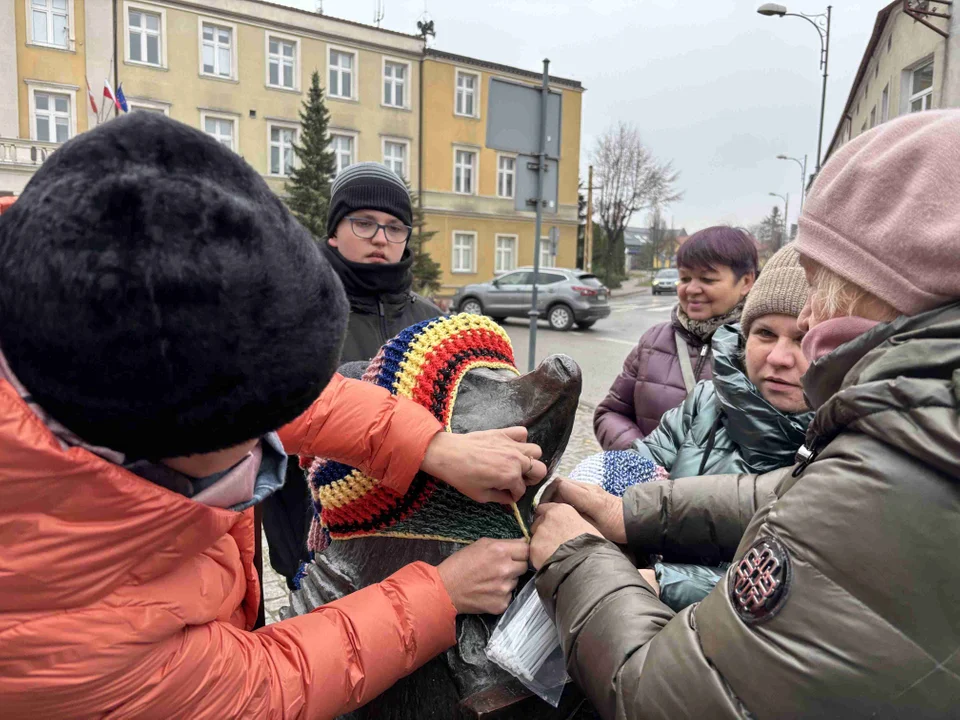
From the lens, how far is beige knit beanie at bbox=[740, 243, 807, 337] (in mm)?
1733

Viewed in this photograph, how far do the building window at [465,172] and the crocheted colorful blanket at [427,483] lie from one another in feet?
88.4

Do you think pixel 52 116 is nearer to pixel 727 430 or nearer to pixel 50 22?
pixel 50 22

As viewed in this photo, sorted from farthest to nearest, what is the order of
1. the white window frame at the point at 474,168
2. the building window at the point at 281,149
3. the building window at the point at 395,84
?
the white window frame at the point at 474,168 < the building window at the point at 395,84 < the building window at the point at 281,149

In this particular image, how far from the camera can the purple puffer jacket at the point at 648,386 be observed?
2.80 meters

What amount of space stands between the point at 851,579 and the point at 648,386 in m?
2.15

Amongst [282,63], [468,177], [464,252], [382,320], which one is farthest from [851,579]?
[468,177]

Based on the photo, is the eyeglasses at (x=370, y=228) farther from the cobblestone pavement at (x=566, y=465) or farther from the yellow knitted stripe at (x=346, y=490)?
the yellow knitted stripe at (x=346, y=490)

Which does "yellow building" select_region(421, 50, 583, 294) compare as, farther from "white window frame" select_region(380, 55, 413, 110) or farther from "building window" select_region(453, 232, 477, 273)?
"white window frame" select_region(380, 55, 413, 110)

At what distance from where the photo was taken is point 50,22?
2056 centimetres

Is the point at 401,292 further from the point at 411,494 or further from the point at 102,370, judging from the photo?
the point at 102,370

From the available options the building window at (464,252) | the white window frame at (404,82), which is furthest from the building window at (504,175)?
the white window frame at (404,82)

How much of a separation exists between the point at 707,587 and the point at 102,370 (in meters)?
1.18

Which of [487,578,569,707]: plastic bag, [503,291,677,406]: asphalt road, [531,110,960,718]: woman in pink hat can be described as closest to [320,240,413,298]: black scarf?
[487,578,569,707]: plastic bag

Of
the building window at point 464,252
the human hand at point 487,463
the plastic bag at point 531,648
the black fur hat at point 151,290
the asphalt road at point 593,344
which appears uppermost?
the building window at point 464,252
